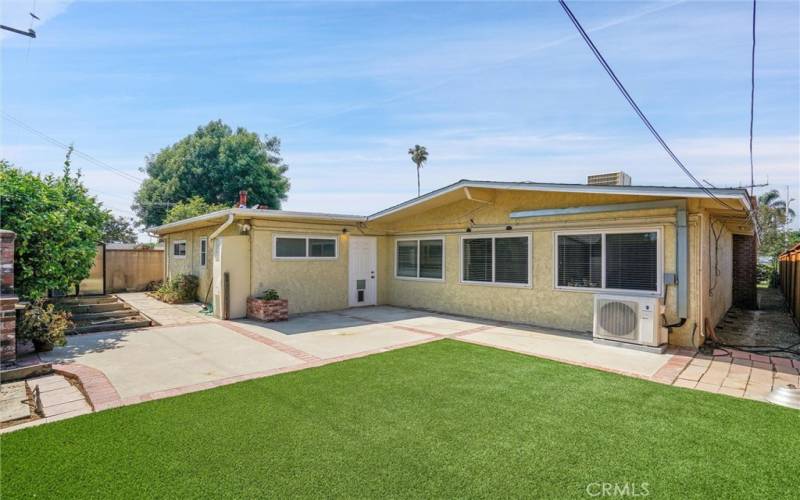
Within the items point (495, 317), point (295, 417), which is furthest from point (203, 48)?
point (495, 317)

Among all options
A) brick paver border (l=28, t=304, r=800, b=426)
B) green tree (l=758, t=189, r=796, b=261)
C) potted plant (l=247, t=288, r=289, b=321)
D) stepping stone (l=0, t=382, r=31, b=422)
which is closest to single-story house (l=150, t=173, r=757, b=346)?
potted plant (l=247, t=288, r=289, b=321)

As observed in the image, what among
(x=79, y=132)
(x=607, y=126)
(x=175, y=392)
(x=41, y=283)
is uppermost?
(x=79, y=132)

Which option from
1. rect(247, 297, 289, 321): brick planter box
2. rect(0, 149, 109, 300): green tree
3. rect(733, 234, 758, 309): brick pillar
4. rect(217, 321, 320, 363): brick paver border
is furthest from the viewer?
rect(733, 234, 758, 309): brick pillar

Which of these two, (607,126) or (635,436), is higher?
(607,126)

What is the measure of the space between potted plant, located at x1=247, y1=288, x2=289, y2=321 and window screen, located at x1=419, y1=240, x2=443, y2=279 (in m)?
3.96

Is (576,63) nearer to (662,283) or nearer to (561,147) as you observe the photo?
(662,283)

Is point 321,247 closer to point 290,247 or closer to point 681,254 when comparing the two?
point 290,247

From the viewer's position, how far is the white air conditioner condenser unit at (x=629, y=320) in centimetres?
671

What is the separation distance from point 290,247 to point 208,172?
18165 mm

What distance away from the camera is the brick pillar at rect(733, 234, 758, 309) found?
13789 mm

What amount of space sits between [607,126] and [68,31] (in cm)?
1157

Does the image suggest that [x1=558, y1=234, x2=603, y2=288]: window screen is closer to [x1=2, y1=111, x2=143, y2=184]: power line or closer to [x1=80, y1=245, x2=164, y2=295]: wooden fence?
[x1=2, y1=111, x2=143, y2=184]: power line

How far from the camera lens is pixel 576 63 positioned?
254 inches

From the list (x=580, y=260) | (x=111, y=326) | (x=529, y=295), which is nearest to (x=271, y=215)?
(x=111, y=326)
